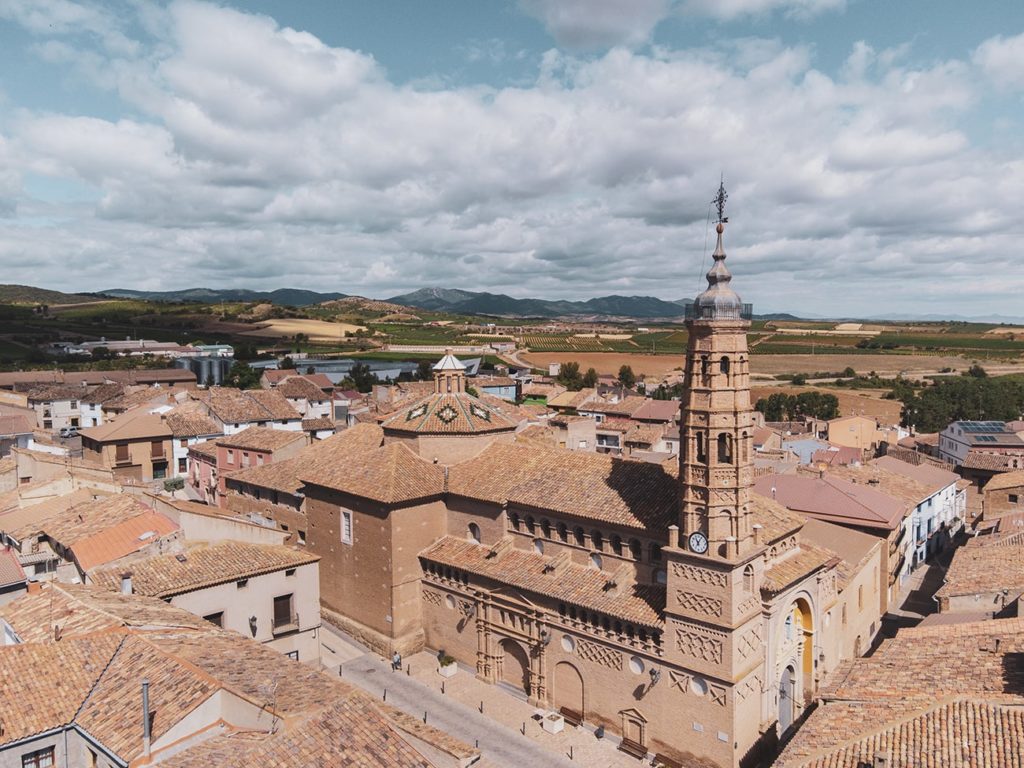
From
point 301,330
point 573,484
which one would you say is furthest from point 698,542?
point 301,330

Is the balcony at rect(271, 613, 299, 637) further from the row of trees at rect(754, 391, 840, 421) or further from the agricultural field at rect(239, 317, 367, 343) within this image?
the agricultural field at rect(239, 317, 367, 343)

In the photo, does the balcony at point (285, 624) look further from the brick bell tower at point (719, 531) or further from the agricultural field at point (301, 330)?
the agricultural field at point (301, 330)

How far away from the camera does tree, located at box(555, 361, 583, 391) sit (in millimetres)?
118713

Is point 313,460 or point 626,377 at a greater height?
point 313,460

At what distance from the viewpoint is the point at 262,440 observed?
49.2m

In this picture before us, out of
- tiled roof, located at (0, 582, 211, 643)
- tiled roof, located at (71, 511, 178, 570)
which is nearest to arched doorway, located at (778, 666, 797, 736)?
tiled roof, located at (0, 582, 211, 643)

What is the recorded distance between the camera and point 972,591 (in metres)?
30.2

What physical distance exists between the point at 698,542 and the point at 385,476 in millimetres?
15195

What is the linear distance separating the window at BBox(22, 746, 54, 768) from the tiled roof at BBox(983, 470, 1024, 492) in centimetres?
5973

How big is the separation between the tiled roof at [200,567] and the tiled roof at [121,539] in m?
0.82

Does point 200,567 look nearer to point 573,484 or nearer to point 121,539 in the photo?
point 121,539

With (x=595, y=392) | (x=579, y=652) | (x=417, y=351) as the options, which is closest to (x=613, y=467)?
(x=579, y=652)

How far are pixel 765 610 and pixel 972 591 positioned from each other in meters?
11.9

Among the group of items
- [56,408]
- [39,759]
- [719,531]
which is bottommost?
[39,759]
